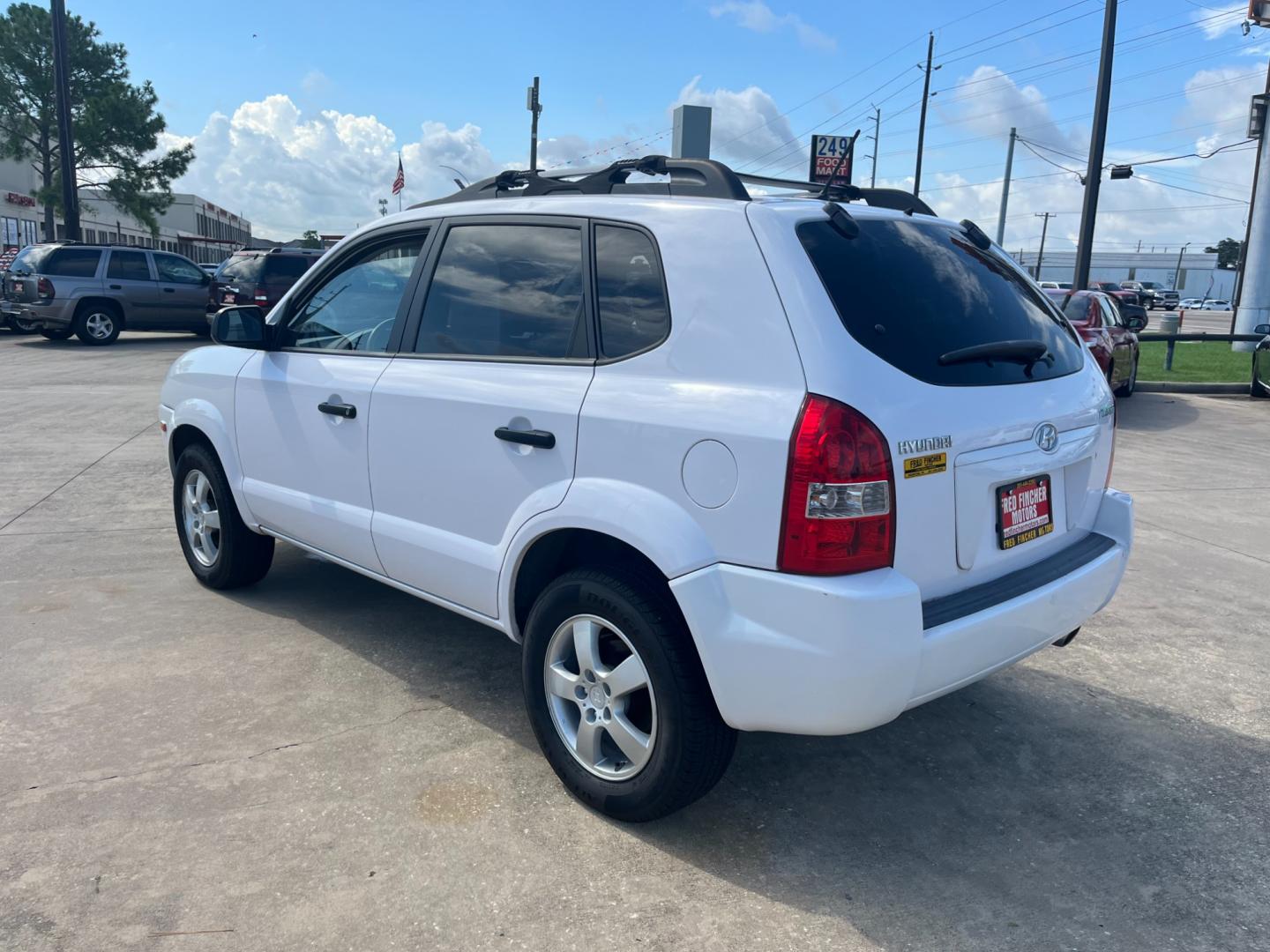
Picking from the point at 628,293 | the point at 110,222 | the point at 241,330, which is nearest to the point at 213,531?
the point at 241,330

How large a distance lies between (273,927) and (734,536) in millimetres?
1527

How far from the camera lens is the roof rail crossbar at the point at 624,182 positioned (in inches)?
124

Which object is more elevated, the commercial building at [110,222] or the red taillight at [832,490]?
the commercial building at [110,222]

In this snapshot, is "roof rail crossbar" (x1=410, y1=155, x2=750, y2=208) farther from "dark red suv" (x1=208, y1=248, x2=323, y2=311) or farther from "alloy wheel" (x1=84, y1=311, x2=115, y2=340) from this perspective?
"alloy wheel" (x1=84, y1=311, x2=115, y2=340)

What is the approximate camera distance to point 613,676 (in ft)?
9.83

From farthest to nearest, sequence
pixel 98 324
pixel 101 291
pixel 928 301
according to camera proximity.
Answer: pixel 98 324 → pixel 101 291 → pixel 928 301

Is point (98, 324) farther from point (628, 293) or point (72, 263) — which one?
point (628, 293)

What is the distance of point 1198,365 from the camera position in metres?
19.8

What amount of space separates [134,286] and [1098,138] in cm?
1899

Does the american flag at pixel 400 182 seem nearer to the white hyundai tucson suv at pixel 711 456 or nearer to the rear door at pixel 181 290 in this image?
the rear door at pixel 181 290

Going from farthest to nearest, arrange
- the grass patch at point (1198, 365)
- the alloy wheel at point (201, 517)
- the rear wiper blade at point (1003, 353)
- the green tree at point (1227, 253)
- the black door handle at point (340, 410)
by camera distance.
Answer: the green tree at point (1227, 253), the grass patch at point (1198, 365), the alloy wheel at point (201, 517), the black door handle at point (340, 410), the rear wiper blade at point (1003, 353)

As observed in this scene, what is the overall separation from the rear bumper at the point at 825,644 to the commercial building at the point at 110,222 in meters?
29.0

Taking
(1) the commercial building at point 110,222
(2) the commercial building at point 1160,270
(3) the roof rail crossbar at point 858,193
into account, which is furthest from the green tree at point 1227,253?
(3) the roof rail crossbar at point 858,193

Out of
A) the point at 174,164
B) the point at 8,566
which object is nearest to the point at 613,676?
the point at 8,566
